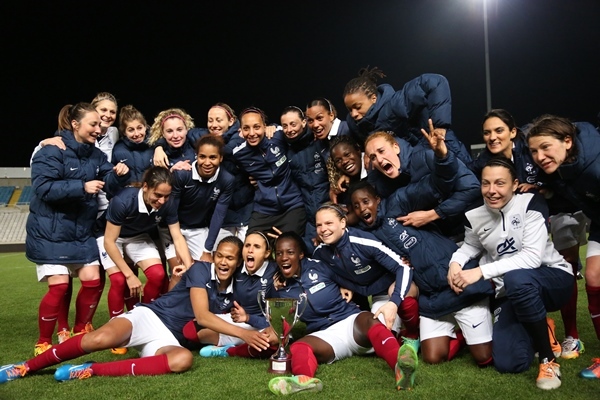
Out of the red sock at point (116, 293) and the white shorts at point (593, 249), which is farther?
the red sock at point (116, 293)

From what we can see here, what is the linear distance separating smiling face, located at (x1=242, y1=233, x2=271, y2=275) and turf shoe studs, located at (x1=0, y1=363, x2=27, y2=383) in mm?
1532

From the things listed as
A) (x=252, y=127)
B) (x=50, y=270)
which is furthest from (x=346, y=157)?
(x=50, y=270)

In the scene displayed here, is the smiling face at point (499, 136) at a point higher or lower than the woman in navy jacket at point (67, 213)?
higher

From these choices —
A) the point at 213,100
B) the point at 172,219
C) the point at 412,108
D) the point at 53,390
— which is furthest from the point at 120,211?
the point at 213,100

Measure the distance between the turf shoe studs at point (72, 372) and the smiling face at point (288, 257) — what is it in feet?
4.53

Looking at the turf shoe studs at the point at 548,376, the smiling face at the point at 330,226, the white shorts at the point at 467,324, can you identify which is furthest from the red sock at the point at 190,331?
the turf shoe studs at the point at 548,376

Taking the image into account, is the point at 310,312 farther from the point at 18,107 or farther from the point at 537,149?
the point at 18,107

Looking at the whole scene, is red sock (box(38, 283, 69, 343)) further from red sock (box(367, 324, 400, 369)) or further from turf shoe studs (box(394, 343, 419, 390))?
turf shoe studs (box(394, 343, 419, 390))

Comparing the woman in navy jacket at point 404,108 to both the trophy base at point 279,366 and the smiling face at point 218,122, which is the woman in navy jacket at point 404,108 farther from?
the trophy base at point 279,366

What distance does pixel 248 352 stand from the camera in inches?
153

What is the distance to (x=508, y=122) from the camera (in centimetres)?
388

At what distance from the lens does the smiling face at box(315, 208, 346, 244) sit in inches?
148

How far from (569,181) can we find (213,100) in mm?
26693

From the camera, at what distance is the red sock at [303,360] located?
3.16 m
